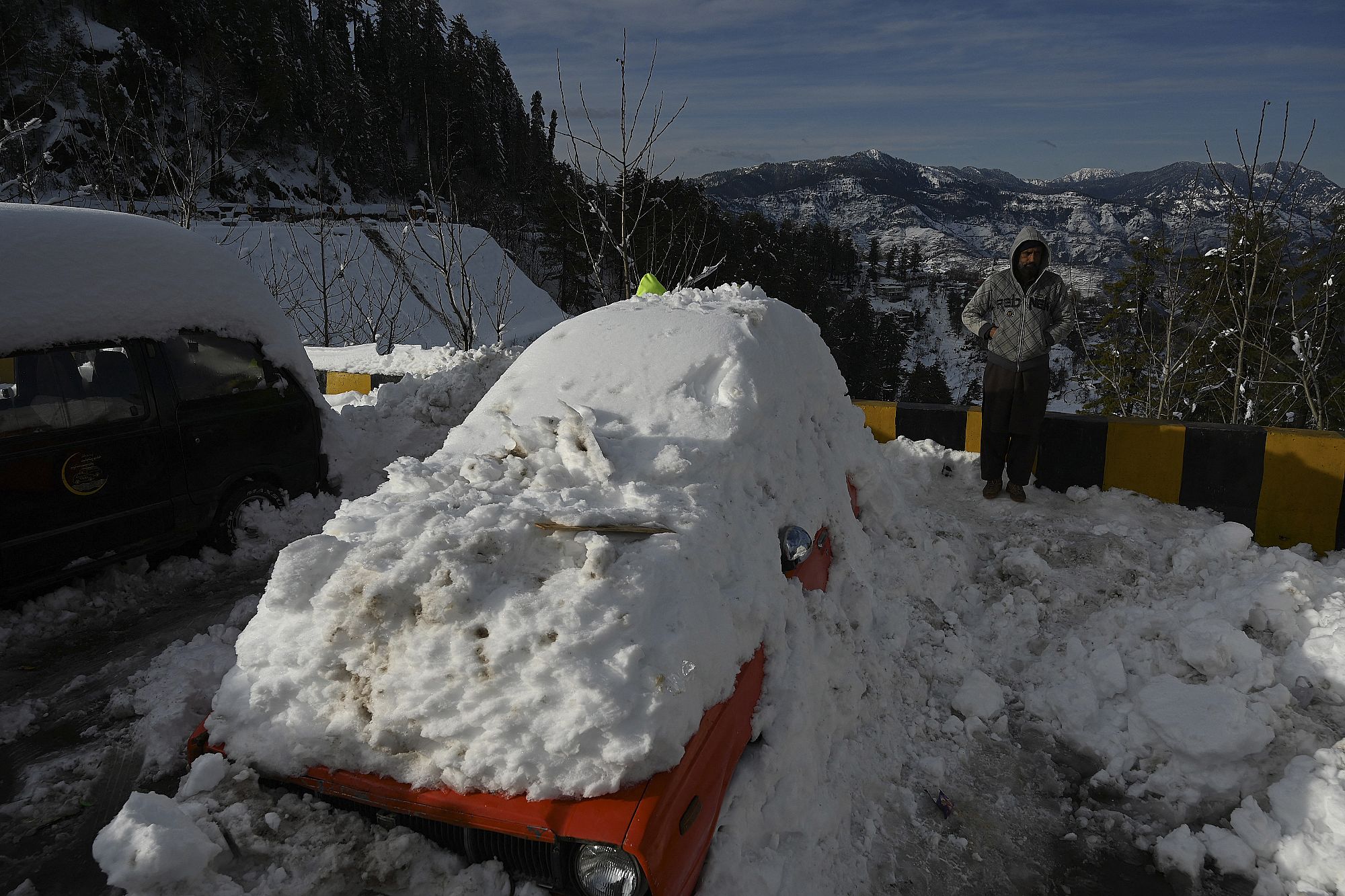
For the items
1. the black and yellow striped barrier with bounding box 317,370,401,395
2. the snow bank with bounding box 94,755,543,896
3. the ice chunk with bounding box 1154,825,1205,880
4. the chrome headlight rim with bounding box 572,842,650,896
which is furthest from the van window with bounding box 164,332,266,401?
the ice chunk with bounding box 1154,825,1205,880

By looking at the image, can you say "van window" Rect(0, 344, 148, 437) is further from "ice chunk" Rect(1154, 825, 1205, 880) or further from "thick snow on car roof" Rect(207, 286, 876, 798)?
"ice chunk" Rect(1154, 825, 1205, 880)

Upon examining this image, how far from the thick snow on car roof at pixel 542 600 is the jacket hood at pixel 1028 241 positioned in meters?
3.34

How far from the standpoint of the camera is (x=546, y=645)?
6.65 ft

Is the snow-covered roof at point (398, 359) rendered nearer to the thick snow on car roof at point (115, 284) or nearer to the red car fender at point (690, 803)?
the thick snow on car roof at point (115, 284)

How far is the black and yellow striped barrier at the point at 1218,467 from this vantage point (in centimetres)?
447

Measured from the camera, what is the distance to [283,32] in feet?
168

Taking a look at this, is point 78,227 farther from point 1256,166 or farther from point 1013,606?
point 1256,166

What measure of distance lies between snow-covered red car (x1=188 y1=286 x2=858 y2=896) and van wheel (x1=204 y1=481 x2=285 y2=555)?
9.93ft

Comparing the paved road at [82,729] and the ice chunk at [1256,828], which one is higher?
the ice chunk at [1256,828]

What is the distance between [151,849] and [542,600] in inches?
47.6

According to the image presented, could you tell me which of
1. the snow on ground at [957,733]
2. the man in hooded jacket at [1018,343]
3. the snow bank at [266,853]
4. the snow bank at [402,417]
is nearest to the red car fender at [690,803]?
the snow on ground at [957,733]

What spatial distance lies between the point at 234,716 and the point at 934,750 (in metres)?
2.81

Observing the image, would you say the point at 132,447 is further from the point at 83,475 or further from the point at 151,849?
the point at 151,849

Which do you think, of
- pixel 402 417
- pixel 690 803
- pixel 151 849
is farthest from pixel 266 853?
pixel 402 417
